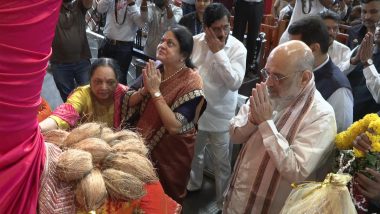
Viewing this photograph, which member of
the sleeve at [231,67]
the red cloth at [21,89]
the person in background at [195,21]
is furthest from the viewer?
the person in background at [195,21]

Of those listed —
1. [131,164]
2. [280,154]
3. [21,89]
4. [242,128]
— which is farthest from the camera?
[242,128]

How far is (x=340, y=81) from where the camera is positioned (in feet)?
6.79

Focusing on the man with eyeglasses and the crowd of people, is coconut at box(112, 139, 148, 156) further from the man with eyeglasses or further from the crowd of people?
the man with eyeglasses

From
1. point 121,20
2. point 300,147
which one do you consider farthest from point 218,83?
point 121,20

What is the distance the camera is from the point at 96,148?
1.06m

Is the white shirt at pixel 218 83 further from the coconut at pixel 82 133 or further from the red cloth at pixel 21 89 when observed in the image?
the red cloth at pixel 21 89

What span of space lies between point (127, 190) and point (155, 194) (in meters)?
0.17

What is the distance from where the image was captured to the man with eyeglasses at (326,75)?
80.4 inches

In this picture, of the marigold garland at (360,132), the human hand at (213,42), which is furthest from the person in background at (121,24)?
the marigold garland at (360,132)

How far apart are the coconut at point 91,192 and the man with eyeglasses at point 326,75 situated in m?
1.43

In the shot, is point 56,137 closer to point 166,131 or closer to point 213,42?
point 166,131

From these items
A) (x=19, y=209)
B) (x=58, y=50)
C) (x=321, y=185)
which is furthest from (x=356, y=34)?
(x=19, y=209)

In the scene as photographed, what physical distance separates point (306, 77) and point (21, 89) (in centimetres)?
125

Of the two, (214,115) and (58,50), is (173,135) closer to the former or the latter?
(214,115)
